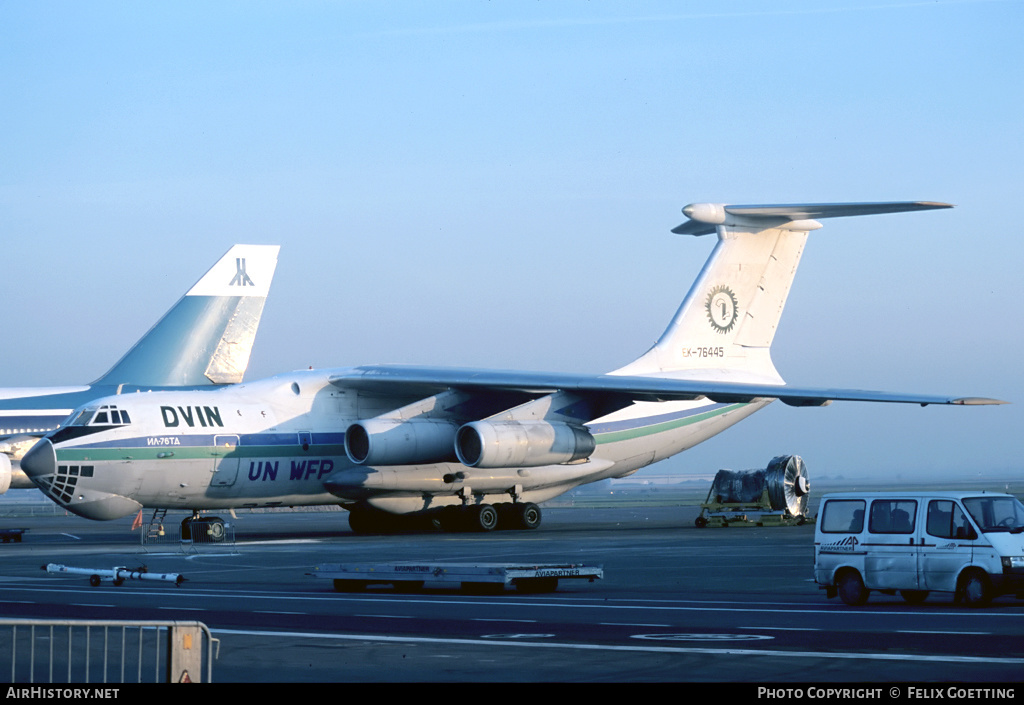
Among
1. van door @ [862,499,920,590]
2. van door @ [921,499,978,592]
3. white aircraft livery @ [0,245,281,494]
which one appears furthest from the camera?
white aircraft livery @ [0,245,281,494]

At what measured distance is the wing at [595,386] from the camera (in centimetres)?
2773

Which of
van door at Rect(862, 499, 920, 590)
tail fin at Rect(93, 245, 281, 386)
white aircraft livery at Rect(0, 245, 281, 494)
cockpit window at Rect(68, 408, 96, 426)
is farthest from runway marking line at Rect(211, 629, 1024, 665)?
tail fin at Rect(93, 245, 281, 386)

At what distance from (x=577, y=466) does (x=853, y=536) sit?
17.2m

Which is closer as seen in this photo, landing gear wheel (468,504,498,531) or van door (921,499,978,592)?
van door (921,499,978,592)

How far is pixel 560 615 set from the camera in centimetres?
1325

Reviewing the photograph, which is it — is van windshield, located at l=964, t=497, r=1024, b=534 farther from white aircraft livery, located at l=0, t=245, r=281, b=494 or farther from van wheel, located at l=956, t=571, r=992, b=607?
white aircraft livery, located at l=0, t=245, r=281, b=494

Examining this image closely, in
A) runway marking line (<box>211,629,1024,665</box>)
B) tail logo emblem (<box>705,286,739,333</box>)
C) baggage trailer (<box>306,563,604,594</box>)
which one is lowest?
runway marking line (<box>211,629,1024,665</box>)

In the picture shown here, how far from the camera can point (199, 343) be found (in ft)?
128

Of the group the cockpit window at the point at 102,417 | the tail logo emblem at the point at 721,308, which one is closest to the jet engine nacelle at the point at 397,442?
the cockpit window at the point at 102,417

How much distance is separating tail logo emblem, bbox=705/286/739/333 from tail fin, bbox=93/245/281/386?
13.9 metres

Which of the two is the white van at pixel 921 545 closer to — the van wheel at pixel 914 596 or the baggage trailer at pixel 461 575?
the van wheel at pixel 914 596

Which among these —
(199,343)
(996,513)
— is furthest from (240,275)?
(996,513)

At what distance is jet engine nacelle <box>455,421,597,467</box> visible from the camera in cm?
2773

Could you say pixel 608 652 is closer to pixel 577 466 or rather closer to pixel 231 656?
pixel 231 656
